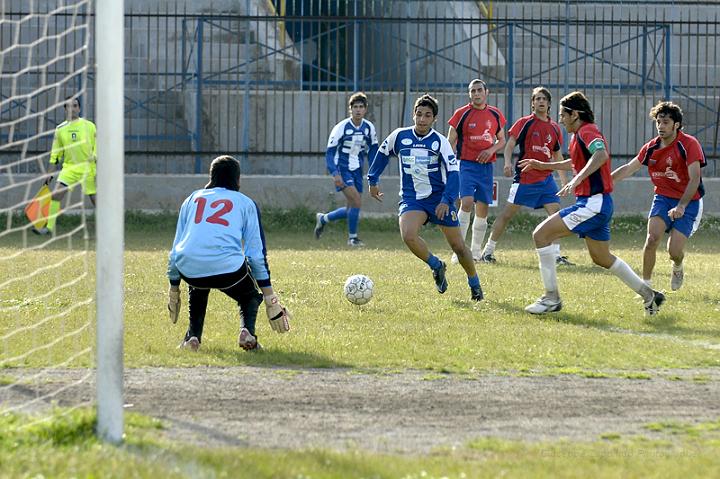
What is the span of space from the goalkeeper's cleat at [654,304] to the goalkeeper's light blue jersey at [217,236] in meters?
3.74

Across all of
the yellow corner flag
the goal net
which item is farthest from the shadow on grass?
the yellow corner flag

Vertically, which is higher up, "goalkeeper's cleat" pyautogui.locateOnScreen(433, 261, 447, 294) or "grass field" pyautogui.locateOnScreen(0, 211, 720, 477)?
"goalkeeper's cleat" pyautogui.locateOnScreen(433, 261, 447, 294)

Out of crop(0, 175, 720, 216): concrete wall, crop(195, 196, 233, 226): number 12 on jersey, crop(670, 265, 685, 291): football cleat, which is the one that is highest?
crop(195, 196, 233, 226): number 12 on jersey

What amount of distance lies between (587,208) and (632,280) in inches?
29.7

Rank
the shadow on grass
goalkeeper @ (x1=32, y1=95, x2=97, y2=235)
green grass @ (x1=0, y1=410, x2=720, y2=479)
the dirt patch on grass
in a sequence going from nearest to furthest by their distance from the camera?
green grass @ (x1=0, y1=410, x2=720, y2=479) < the dirt patch on grass < the shadow on grass < goalkeeper @ (x1=32, y1=95, x2=97, y2=235)

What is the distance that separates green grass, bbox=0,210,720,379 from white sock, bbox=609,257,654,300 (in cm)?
22

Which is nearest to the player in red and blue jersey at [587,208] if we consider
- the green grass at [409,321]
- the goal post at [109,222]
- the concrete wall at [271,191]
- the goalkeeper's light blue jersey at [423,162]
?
the green grass at [409,321]

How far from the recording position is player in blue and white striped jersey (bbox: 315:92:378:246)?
17250mm

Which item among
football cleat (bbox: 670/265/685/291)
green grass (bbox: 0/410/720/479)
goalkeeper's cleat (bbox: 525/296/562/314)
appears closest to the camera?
green grass (bbox: 0/410/720/479)

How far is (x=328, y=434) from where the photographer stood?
588 cm

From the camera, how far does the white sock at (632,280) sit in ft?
34.0

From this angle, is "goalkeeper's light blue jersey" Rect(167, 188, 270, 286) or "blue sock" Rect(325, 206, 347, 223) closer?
"goalkeeper's light blue jersey" Rect(167, 188, 270, 286)

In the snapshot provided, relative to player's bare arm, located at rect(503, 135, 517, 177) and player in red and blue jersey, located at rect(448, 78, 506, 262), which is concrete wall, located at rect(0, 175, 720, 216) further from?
player's bare arm, located at rect(503, 135, 517, 177)

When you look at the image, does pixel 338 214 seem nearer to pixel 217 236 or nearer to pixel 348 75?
pixel 348 75
